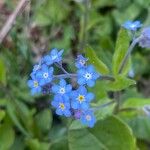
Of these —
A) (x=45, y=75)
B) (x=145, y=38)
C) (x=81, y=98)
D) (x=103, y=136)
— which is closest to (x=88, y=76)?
(x=81, y=98)

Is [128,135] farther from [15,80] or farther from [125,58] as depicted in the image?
[15,80]

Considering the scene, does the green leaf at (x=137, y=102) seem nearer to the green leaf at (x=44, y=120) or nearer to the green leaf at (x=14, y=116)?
the green leaf at (x=44, y=120)

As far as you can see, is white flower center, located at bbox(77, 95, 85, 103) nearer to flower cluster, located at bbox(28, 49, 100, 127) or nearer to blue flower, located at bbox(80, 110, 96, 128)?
flower cluster, located at bbox(28, 49, 100, 127)

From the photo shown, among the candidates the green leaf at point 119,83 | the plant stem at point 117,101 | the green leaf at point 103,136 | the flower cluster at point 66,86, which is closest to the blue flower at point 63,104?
the flower cluster at point 66,86

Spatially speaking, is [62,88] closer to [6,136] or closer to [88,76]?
[88,76]

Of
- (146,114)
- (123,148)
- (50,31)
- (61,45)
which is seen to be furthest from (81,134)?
(50,31)

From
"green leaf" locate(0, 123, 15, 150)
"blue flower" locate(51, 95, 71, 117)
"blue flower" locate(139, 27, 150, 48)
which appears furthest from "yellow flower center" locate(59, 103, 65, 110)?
"green leaf" locate(0, 123, 15, 150)
